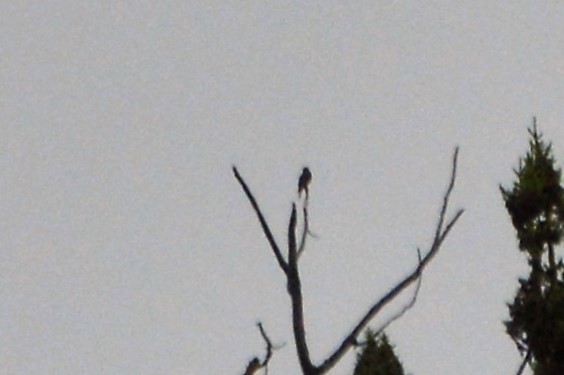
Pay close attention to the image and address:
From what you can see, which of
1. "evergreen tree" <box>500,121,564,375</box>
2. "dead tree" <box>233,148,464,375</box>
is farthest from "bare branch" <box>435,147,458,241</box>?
"evergreen tree" <box>500,121,564,375</box>

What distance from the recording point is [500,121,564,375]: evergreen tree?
822 inches

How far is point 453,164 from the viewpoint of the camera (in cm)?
498

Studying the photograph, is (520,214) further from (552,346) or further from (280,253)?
(280,253)

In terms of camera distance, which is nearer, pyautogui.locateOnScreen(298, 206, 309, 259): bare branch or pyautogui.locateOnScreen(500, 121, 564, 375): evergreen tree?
pyautogui.locateOnScreen(298, 206, 309, 259): bare branch

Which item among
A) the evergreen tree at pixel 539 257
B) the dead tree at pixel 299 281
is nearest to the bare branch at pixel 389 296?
the dead tree at pixel 299 281

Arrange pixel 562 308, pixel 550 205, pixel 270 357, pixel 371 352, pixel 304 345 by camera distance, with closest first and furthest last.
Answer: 1. pixel 304 345
2. pixel 270 357
3. pixel 562 308
4. pixel 550 205
5. pixel 371 352

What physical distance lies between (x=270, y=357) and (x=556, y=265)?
17.7 meters

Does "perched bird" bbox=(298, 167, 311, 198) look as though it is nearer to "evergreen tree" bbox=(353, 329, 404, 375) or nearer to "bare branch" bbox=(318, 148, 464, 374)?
"bare branch" bbox=(318, 148, 464, 374)

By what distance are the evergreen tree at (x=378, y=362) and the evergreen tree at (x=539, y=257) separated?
133 inches

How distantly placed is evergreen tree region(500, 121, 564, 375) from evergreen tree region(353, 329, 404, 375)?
3.37 meters

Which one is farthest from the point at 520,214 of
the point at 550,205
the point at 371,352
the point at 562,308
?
the point at 371,352

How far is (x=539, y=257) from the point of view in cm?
2191

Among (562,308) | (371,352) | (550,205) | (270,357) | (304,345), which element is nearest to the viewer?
(304,345)

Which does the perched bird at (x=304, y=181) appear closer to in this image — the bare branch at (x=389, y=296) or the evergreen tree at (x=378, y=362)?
the bare branch at (x=389, y=296)
